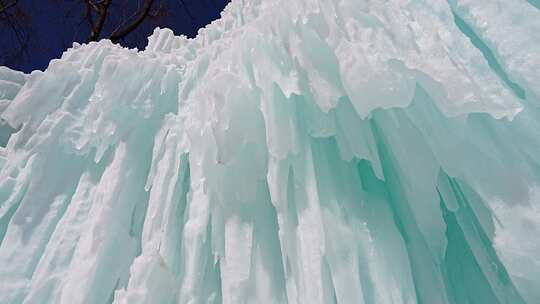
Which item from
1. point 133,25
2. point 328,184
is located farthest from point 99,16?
point 328,184

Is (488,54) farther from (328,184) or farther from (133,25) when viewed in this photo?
(133,25)

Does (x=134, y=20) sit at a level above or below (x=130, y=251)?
above

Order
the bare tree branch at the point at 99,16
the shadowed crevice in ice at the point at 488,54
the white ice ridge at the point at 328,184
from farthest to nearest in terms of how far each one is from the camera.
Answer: the bare tree branch at the point at 99,16 → the shadowed crevice in ice at the point at 488,54 → the white ice ridge at the point at 328,184

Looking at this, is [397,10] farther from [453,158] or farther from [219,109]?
[219,109]

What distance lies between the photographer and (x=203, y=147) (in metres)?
1.93

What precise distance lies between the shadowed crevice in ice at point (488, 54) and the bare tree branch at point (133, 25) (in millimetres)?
7828

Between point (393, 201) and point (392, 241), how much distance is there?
21cm

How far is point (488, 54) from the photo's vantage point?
1807mm

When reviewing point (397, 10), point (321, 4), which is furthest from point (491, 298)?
point (321, 4)

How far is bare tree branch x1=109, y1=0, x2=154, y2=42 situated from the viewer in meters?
8.87

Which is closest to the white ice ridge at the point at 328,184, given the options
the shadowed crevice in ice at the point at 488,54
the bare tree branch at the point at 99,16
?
the shadowed crevice in ice at the point at 488,54

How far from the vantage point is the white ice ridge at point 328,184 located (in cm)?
148

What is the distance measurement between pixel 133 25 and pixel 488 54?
815 cm

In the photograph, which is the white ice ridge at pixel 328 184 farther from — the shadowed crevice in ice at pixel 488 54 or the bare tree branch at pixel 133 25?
the bare tree branch at pixel 133 25
